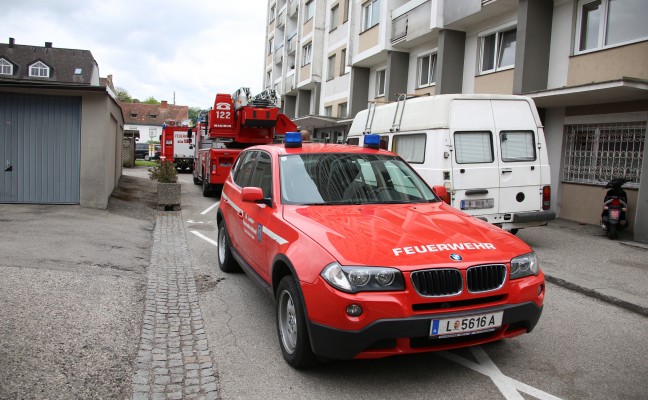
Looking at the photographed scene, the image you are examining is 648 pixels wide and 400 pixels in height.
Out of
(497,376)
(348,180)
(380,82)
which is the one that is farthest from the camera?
(380,82)

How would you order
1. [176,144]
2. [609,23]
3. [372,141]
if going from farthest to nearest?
[176,144], [609,23], [372,141]

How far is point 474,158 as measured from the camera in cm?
856

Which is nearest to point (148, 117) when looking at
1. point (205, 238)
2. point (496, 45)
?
point (496, 45)

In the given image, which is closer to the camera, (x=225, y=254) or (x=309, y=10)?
(x=225, y=254)

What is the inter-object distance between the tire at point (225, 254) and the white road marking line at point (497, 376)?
3400 millimetres

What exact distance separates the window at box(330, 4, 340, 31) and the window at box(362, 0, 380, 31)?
456 centimetres

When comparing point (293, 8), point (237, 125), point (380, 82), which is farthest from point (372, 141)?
point (293, 8)

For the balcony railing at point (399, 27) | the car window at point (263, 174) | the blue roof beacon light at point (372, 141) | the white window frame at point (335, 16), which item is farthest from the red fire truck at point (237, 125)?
the white window frame at point (335, 16)

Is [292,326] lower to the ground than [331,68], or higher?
lower

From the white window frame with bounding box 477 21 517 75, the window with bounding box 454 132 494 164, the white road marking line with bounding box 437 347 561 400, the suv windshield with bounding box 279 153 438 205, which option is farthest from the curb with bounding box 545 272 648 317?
the white window frame with bounding box 477 21 517 75

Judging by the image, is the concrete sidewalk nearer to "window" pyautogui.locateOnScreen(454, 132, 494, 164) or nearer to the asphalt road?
the asphalt road

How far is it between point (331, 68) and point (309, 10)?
21.5 feet

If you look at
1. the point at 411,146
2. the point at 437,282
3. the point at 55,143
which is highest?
the point at 411,146

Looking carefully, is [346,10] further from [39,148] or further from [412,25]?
[39,148]
